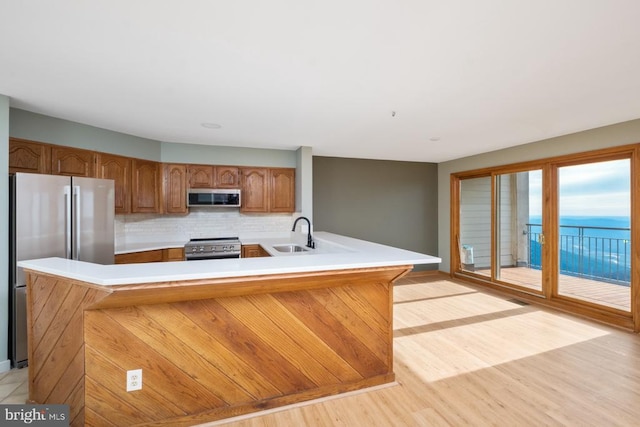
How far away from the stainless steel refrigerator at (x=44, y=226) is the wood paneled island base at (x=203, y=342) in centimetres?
91

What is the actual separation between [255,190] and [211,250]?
1192 mm

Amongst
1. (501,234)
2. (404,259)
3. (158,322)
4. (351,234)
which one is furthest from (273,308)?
(501,234)

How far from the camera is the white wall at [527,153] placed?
350cm

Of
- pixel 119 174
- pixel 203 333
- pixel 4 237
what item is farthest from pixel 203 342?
pixel 119 174

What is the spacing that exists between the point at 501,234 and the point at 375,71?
432cm

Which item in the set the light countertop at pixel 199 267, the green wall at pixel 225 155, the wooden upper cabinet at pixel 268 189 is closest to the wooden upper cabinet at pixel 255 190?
the wooden upper cabinet at pixel 268 189

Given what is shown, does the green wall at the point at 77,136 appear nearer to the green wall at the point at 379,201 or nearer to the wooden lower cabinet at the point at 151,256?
the wooden lower cabinet at the point at 151,256

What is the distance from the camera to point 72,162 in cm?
341

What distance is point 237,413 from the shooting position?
6.42 ft

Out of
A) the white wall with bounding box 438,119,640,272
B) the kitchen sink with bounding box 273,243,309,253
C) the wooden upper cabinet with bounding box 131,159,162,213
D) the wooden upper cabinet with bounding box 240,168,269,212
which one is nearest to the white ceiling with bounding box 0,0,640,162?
the white wall with bounding box 438,119,640,272

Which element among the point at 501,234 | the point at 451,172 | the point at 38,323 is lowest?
the point at 38,323

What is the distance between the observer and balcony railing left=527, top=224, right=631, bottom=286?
13.4 feet

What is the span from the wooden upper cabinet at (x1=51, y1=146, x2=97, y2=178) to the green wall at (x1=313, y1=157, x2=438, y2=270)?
3.27m

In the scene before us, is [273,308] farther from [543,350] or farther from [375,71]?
[543,350]
